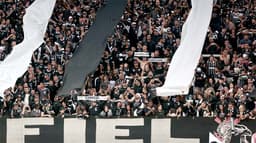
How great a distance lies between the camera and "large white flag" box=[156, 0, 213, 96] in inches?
740

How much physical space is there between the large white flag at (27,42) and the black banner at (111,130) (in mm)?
1476

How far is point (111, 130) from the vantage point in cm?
1816

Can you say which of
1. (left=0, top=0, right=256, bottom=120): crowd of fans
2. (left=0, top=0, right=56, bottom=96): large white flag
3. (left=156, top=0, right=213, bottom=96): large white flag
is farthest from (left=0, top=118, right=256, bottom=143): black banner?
(left=0, top=0, right=56, bottom=96): large white flag

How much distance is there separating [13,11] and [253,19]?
320 inches

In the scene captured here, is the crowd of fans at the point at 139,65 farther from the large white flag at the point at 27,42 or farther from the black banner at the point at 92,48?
the large white flag at the point at 27,42

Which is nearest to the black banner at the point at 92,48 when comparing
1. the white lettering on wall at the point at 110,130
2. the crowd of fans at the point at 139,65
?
the crowd of fans at the point at 139,65

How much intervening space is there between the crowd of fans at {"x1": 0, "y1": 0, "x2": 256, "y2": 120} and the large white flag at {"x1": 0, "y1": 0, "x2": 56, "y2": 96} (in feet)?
1.40

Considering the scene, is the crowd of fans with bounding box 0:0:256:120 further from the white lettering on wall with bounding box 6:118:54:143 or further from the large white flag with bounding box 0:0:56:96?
the large white flag with bounding box 0:0:56:96

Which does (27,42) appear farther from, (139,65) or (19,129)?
(19,129)

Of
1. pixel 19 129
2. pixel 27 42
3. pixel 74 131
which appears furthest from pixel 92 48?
pixel 19 129

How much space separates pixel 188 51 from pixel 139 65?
1.54m

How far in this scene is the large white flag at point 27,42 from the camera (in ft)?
67.1

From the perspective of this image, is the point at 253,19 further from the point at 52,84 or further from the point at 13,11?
the point at 13,11

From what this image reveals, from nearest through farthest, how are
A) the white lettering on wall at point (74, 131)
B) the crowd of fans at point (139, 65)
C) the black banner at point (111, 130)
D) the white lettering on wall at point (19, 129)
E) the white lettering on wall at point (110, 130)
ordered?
the black banner at point (111, 130) < the white lettering on wall at point (110, 130) < the white lettering on wall at point (74, 131) < the white lettering on wall at point (19, 129) < the crowd of fans at point (139, 65)
